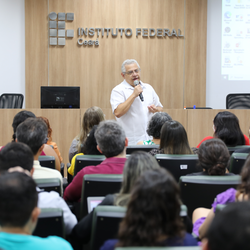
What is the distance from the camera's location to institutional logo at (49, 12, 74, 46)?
620cm

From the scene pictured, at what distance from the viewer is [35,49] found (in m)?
6.27

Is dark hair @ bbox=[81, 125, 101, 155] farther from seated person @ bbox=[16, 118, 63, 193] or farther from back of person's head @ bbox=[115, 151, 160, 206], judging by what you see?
back of person's head @ bbox=[115, 151, 160, 206]

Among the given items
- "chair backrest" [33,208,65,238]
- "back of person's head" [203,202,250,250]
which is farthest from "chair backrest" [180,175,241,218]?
"back of person's head" [203,202,250,250]

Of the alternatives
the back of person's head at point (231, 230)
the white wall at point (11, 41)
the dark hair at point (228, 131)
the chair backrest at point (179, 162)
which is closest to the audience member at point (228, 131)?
the dark hair at point (228, 131)

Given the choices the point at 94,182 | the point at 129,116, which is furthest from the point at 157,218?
the point at 129,116

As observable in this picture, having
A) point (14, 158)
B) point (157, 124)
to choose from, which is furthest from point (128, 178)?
point (157, 124)

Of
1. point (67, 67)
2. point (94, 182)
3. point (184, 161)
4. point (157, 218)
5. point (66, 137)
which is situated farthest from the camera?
point (67, 67)

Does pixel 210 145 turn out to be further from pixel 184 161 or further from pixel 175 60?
pixel 175 60

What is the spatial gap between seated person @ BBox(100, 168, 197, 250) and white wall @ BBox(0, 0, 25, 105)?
19.7 ft

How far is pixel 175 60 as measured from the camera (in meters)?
6.46

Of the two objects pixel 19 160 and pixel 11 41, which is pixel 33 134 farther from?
pixel 11 41

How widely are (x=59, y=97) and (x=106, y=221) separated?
3.70 m

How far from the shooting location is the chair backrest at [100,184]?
1.74m

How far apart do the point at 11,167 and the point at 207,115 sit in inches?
144
